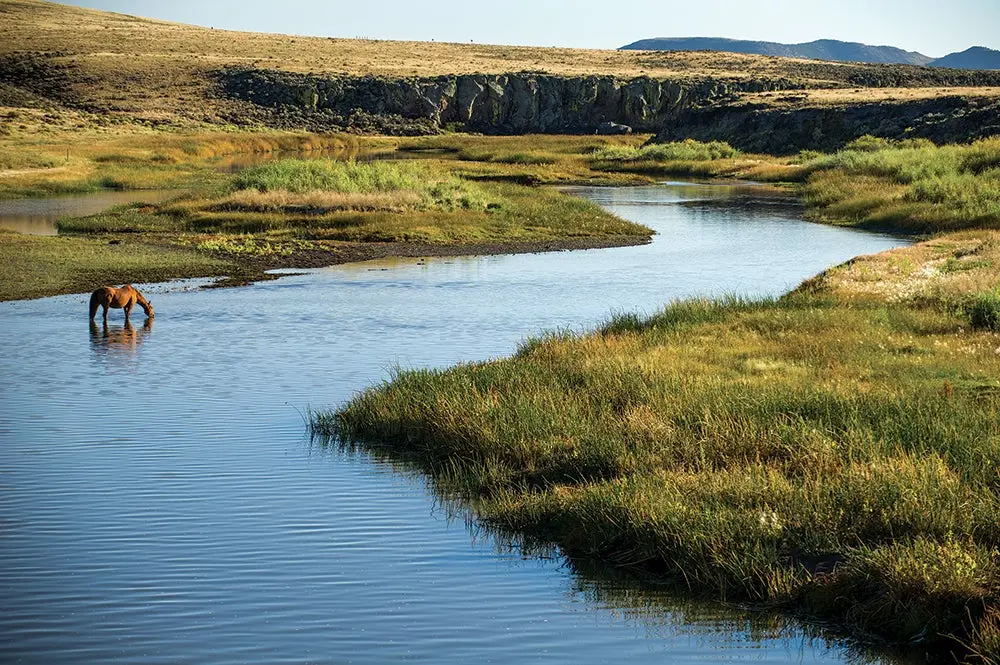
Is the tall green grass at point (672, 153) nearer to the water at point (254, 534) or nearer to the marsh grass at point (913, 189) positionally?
the marsh grass at point (913, 189)

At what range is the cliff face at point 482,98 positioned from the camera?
130 metres

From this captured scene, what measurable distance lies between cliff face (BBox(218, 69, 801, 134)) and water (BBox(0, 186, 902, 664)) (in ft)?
347

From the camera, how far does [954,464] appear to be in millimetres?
12023

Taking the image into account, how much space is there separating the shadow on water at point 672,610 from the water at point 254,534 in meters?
0.03

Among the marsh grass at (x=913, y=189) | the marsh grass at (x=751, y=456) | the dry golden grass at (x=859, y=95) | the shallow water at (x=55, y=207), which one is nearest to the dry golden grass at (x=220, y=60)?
the dry golden grass at (x=859, y=95)

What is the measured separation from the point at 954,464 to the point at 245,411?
376 inches

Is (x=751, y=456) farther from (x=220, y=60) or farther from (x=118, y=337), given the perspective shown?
(x=220, y=60)

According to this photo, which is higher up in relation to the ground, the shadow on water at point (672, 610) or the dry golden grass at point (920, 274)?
the dry golden grass at point (920, 274)

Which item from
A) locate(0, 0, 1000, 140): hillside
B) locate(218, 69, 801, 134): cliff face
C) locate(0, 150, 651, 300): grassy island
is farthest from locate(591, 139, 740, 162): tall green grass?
locate(0, 150, 651, 300): grassy island

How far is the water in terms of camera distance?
946 centimetres

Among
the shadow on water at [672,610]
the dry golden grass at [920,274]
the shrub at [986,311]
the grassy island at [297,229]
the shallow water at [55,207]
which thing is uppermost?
the shrub at [986,311]

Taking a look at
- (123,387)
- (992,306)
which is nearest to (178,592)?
(123,387)

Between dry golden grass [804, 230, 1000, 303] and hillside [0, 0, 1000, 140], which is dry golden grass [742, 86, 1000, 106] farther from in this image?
dry golden grass [804, 230, 1000, 303]

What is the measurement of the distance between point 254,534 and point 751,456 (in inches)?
193
